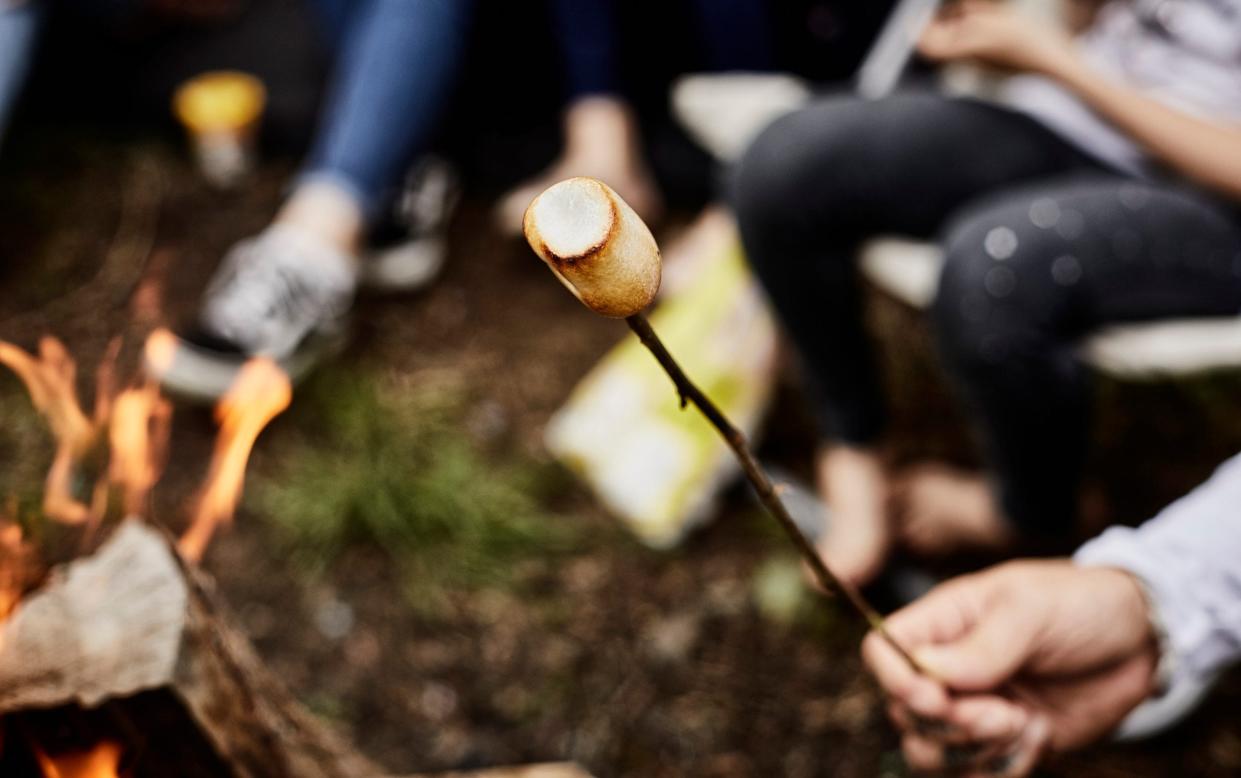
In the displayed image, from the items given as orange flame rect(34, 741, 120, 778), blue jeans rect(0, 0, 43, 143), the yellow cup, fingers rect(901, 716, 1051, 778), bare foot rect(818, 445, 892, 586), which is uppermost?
blue jeans rect(0, 0, 43, 143)

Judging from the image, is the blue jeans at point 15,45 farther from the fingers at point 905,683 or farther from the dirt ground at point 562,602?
the fingers at point 905,683

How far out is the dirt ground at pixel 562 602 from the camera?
1569 mm

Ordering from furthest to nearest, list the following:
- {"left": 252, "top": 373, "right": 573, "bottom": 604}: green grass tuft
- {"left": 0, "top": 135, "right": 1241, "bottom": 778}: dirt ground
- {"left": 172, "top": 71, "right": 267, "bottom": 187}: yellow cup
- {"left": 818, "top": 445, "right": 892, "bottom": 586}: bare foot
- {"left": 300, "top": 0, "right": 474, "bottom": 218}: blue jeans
→ {"left": 172, "top": 71, "right": 267, "bottom": 187}: yellow cup, {"left": 300, "top": 0, "right": 474, "bottom": 218}: blue jeans, {"left": 252, "top": 373, "right": 573, "bottom": 604}: green grass tuft, {"left": 818, "top": 445, "right": 892, "bottom": 586}: bare foot, {"left": 0, "top": 135, "right": 1241, "bottom": 778}: dirt ground

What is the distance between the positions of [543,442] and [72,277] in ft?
4.66

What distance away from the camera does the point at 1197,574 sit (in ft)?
3.01

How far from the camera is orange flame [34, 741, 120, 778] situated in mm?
845

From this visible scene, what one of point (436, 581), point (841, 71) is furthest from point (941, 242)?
point (436, 581)

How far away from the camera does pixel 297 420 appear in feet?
6.86

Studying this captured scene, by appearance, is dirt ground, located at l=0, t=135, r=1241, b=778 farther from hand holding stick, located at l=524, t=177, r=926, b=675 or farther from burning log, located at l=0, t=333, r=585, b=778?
hand holding stick, located at l=524, t=177, r=926, b=675

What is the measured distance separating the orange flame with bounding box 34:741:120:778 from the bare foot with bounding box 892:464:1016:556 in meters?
1.34

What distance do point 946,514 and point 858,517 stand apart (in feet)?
0.56

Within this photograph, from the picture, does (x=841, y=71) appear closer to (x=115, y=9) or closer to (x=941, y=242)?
(x=941, y=242)

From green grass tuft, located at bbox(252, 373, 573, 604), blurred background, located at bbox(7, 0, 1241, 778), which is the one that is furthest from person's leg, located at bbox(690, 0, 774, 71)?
green grass tuft, located at bbox(252, 373, 573, 604)

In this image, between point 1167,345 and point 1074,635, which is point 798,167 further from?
point 1074,635
